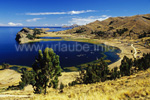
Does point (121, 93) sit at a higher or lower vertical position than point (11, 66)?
higher

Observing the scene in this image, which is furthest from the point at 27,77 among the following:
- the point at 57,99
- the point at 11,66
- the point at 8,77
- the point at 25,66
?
the point at 57,99

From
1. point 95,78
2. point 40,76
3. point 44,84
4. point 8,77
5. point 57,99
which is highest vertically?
point 57,99

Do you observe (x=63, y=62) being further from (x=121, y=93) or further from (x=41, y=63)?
(x=121, y=93)

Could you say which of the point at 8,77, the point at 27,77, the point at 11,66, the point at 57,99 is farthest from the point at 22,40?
the point at 57,99

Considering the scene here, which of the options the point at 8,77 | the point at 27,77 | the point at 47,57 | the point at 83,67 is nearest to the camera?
the point at 47,57

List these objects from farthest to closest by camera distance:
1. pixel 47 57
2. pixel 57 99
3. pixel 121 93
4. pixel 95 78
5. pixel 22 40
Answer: pixel 22 40, pixel 95 78, pixel 47 57, pixel 121 93, pixel 57 99

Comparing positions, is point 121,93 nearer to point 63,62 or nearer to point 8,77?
point 8,77

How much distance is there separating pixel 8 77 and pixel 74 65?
130 feet

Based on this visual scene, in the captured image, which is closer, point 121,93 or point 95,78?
point 121,93

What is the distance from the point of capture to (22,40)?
189250mm

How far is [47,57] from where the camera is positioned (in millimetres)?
24344

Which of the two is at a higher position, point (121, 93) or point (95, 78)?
point (121, 93)

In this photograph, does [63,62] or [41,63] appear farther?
[63,62]

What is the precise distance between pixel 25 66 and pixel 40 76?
57.0 meters
